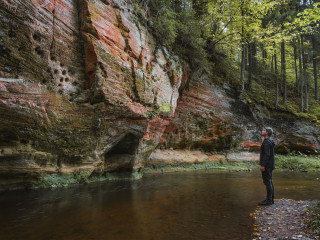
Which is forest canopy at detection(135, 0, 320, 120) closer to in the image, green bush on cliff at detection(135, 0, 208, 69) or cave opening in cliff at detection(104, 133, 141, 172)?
green bush on cliff at detection(135, 0, 208, 69)

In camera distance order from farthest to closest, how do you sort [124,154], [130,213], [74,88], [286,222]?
[124,154], [74,88], [130,213], [286,222]

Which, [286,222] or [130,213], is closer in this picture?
[286,222]

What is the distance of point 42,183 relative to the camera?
8.34 metres

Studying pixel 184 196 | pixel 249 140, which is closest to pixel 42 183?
pixel 184 196

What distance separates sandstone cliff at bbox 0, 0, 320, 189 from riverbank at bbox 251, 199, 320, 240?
7212mm

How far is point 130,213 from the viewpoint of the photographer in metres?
5.57

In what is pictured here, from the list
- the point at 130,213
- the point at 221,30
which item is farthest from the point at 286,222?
the point at 221,30

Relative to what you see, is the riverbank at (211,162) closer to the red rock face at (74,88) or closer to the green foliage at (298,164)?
the green foliage at (298,164)

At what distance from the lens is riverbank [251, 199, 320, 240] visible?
374cm

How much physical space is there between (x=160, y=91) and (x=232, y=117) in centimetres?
905

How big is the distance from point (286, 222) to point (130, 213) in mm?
3629

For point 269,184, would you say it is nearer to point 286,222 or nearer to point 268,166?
point 268,166

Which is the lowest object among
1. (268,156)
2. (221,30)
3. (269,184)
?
(269,184)

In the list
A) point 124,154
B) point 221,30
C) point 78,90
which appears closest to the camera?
point 78,90
